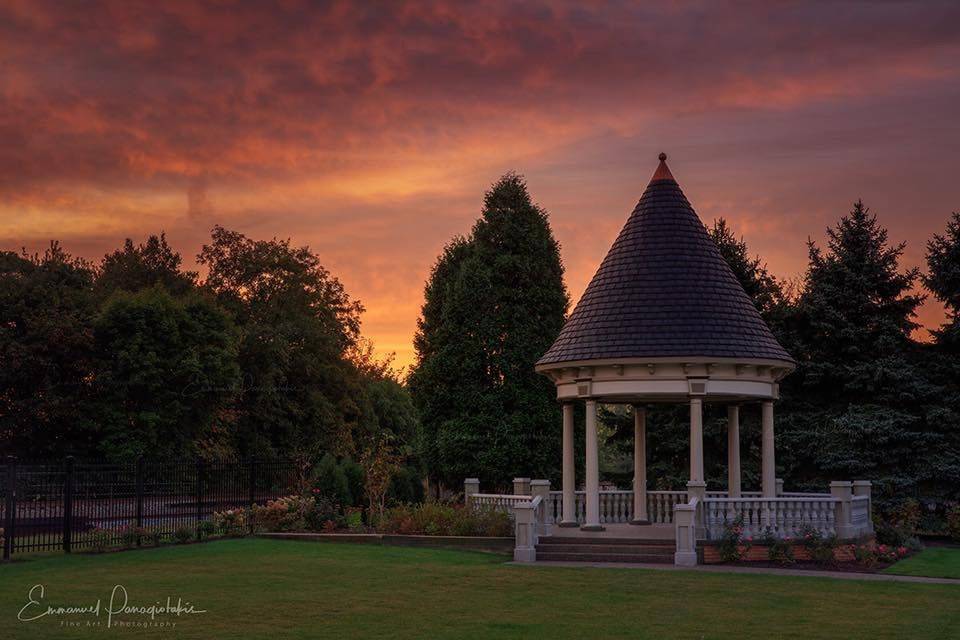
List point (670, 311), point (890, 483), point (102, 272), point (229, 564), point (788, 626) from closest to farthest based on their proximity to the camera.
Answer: point (788, 626), point (229, 564), point (670, 311), point (890, 483), point (102, 272)

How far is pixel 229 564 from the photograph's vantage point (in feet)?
71.1

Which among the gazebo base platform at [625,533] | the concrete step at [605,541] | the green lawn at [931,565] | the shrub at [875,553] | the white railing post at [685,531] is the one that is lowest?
the green lawn at [931,565]

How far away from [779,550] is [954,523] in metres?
10.4

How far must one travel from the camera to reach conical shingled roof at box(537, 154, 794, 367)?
24734mm

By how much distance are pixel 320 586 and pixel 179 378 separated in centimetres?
3568

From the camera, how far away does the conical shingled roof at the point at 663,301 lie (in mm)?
24734

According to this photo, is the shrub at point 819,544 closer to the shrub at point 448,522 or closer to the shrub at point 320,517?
the shrub at point 448,522

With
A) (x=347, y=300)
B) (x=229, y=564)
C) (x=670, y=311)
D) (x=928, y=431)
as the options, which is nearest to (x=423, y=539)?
(x=229, y=564)

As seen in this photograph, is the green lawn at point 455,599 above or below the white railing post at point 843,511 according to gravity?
below

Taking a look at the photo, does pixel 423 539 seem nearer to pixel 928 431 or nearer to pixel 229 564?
pixel 229 564

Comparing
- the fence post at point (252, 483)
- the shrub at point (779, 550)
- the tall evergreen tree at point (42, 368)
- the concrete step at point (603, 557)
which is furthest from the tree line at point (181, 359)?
the shrub at point (779, 550)

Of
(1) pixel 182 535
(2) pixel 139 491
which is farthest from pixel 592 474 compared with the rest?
(2) pixel 139 491

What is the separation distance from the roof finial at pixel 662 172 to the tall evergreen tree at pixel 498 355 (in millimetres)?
12236

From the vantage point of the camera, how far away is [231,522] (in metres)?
28.9
